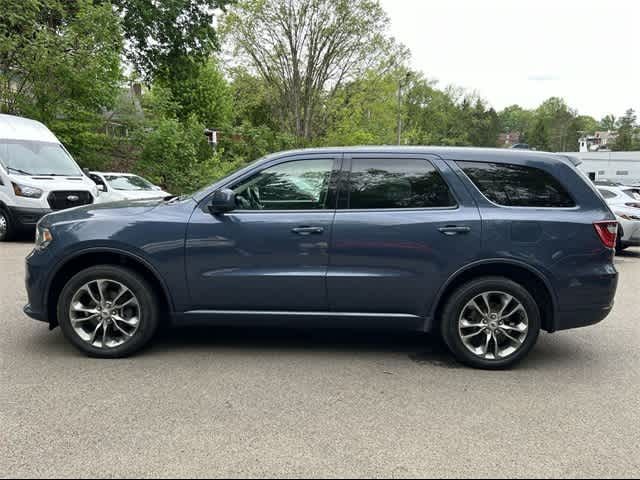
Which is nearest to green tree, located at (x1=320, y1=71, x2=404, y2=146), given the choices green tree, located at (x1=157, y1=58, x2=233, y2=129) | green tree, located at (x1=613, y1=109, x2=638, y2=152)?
green tree, located at (x1=157, y1=58, x2=233, y2=129)

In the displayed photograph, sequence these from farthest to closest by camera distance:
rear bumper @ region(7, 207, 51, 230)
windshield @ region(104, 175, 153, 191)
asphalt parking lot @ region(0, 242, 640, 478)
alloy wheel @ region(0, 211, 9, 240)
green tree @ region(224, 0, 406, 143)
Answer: green tree @ region(224, 0, 406, 143)
windshield @ region(104, 175, 153, 191)
alloy wheel @ region(0, 211, 9, 240)
rear bumper @ region(7, 207, 51, 230)
asphalt parking lot @ region(0, 242, 640, 478)

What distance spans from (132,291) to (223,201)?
105 cm

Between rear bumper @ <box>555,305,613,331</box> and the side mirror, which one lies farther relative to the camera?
rear bumper @ <box>555,305,613,331</box>

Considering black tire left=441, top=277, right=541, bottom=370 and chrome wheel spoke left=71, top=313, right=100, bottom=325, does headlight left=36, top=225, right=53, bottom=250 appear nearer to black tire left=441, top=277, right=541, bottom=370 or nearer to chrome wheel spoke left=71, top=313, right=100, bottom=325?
chrome wheel spoke left=71, top=313, right=100, bottom=325

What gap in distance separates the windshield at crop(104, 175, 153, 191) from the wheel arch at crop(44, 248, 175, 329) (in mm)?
10858

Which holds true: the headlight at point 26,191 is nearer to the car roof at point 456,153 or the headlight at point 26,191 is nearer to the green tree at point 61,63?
the green tree at point 61,63

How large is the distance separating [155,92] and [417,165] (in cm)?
1975

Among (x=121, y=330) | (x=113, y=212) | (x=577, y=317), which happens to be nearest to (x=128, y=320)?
(x=121, y=330)

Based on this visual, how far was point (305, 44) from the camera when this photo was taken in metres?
31.9

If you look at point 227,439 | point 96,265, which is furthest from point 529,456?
point 96,265

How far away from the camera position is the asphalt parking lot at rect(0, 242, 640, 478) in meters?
2.99

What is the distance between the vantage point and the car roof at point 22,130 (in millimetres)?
12055

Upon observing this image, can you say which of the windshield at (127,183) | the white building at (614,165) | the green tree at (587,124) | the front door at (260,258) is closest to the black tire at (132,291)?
the front door at (260,258)

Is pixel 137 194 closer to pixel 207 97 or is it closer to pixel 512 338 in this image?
pixel 512 338
